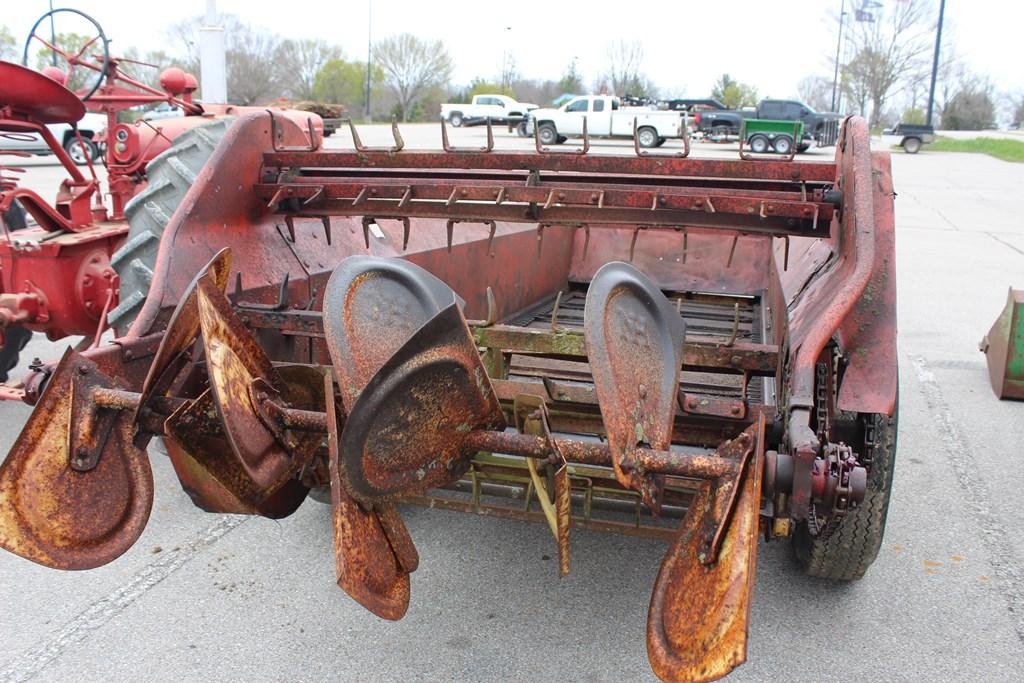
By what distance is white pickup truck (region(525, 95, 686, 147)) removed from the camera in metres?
29.5

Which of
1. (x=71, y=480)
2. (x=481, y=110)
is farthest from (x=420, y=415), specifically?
(x=481, y=110)

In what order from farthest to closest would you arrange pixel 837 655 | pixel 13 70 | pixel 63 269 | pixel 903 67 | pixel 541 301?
1. pixel 903 67
2. pixel 541 301
3. pixel 63 269
4. pixel 13 70
5. pixel 837 655

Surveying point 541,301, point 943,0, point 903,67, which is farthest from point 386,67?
point 541,301

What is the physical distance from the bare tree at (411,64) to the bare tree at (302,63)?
3.78 metres

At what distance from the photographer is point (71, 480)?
7.81 feet

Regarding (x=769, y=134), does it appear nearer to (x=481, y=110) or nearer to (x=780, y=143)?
(x=780, y=143)

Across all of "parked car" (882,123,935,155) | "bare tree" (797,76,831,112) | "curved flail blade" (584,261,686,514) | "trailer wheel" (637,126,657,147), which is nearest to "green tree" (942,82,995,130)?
"bare tree" (797,76,831,112)

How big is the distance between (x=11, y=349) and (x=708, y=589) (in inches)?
190

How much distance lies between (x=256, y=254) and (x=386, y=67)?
67.0m

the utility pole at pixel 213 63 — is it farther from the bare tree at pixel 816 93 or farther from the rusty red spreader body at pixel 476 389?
the bare tree at pixel 816 93

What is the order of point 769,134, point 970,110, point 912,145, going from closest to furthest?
point 769,134, point 912,145, point 970,110

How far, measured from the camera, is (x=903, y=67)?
5175 cm

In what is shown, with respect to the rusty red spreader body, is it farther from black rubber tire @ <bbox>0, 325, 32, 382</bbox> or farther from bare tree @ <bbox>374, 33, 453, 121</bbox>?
bare tree @ <bbox>374, 33, 453, 121</bbox>

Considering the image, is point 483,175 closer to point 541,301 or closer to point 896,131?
point 541,301
